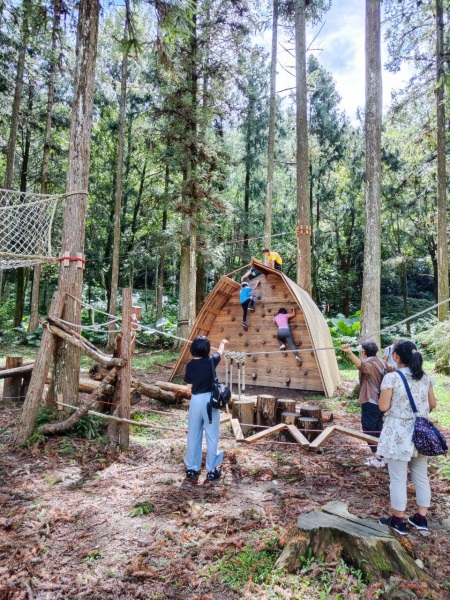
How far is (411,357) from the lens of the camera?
311 cm

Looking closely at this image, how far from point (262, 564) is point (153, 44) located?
7.55 m

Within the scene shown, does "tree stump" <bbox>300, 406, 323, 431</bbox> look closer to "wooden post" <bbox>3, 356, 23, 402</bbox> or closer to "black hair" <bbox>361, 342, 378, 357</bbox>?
"black hair" <bbox>361, 342, 378, 357</bbox>

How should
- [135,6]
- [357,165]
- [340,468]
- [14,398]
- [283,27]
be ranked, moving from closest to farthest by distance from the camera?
[340,468] < [135,6] < [14,398] < [283,27] < [357,165]

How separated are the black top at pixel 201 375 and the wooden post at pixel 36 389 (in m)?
2.09

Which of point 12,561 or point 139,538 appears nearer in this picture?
point 12,561

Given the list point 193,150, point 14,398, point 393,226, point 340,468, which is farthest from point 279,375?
point 393,226

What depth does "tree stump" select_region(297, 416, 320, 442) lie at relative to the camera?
5365mm

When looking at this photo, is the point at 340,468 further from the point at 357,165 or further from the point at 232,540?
the point at 357,165

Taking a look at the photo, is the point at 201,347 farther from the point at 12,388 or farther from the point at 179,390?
the point at 12,388

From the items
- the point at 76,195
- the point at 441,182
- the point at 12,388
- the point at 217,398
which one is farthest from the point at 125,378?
the point at 441,182

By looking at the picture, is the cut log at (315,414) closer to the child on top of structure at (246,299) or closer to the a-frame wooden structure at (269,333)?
the a-frame wooden structure at (269,333)

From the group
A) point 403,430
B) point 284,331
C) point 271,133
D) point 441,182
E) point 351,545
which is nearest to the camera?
point 351,545

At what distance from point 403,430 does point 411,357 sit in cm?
58

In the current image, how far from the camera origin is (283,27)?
564 inches
